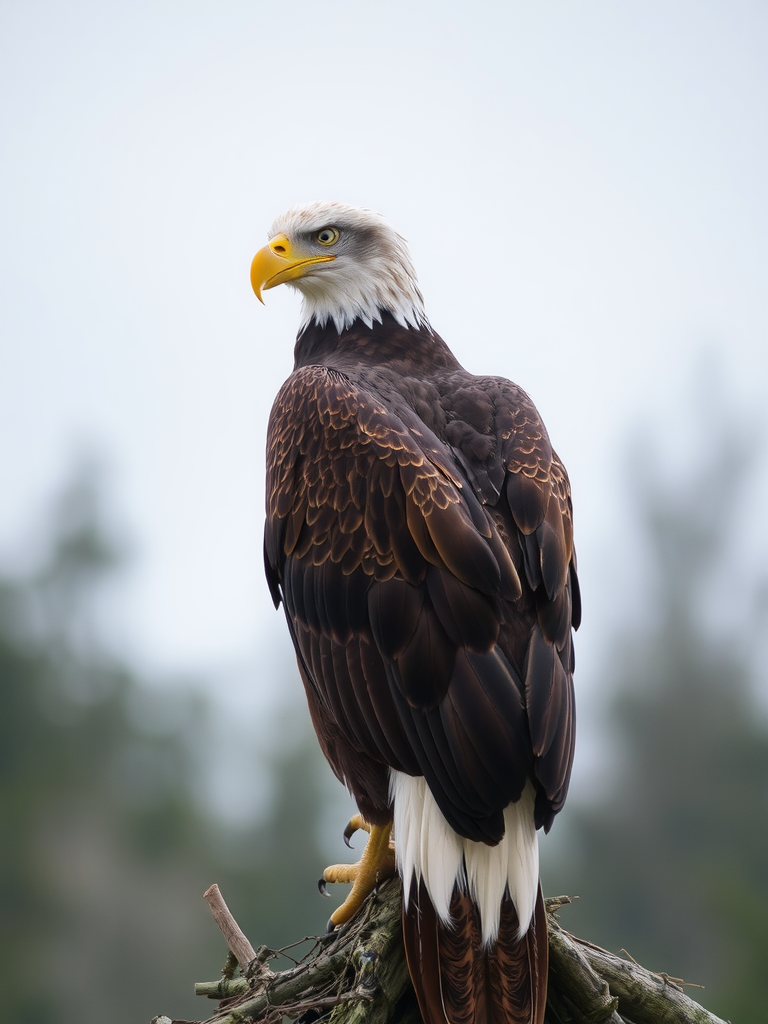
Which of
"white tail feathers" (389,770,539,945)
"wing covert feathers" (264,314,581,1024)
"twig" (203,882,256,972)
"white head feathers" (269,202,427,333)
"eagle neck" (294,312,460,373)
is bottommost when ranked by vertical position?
"twig" (203,882,256,972)

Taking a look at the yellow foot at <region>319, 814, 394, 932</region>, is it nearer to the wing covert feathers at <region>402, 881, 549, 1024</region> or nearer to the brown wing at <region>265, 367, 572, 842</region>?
the brown wing at <region>265, 367, 572, 842</region>

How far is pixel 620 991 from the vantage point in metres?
3.64

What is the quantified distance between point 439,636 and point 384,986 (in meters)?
1.02

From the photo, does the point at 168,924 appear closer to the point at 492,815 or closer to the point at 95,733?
the point at 95,733

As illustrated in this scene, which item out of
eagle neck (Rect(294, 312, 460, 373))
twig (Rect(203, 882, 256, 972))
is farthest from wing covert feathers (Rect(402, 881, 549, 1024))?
eagle neck (Rect(294, 312, 460, 373))

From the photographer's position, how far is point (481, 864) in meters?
3.30

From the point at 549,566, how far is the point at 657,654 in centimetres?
2250

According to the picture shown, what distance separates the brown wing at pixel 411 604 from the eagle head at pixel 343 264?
87cm

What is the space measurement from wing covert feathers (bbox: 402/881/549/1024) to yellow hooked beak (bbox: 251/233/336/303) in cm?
276

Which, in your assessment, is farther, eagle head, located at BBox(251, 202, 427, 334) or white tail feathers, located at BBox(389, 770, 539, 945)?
eagle head, located at BBox(251, 202, 427, 334)

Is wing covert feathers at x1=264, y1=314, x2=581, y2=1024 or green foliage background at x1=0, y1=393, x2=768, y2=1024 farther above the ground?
wing covert feathers at x1=264, y1=314, x2=581, y2=1024

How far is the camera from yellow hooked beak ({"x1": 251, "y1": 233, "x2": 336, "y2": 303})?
4984 millimetres

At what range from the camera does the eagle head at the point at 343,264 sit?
16.3 feet

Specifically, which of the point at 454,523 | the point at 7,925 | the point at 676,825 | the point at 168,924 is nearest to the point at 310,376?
the point at 454,523
